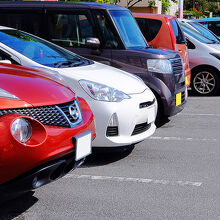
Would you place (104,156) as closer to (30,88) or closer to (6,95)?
(30,88)

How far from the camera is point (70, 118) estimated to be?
404cm

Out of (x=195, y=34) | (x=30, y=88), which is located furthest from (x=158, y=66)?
(x=195, y=34)

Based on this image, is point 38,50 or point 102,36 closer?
point 38,50

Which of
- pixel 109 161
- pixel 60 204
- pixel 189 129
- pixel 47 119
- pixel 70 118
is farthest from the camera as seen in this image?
pixel 189 129

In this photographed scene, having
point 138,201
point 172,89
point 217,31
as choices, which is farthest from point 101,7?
point 217,31

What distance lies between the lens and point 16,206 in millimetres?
4359

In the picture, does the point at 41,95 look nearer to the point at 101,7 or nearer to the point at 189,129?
the point at 101,7

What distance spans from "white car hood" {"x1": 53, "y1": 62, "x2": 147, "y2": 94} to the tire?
5.97m

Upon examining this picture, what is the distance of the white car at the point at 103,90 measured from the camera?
5.48m

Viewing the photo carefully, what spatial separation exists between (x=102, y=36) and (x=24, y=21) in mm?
1240

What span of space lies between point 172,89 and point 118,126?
7.61 ft

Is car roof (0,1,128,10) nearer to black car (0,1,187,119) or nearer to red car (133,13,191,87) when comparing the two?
black car (0,1,187,119)

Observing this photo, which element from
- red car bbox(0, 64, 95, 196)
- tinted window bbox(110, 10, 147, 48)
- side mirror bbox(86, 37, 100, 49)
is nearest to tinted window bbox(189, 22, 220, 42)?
tinted window bbox(110, 10, 147, 48)

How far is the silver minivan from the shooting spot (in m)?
11.8
